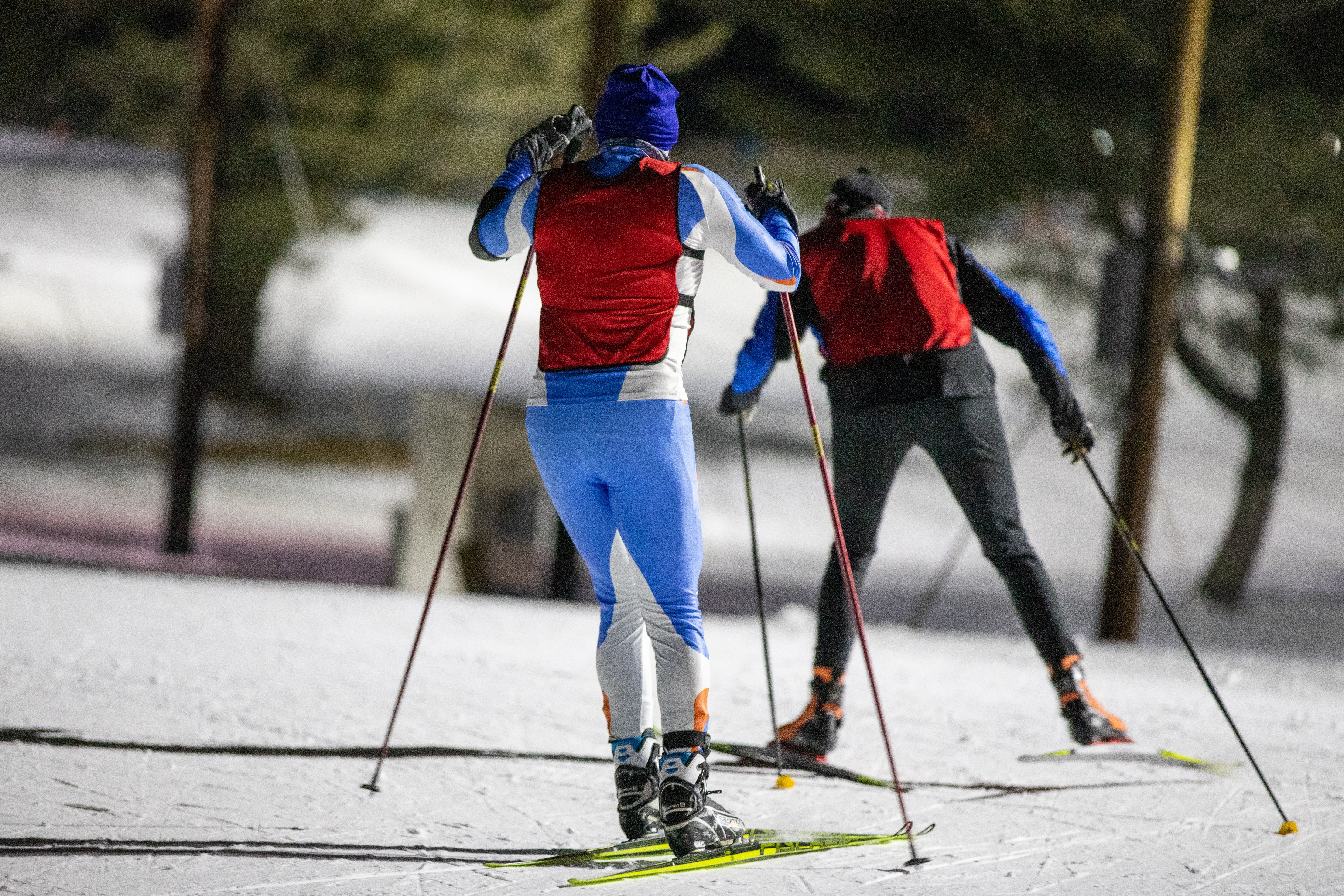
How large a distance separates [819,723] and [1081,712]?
0.75 metres

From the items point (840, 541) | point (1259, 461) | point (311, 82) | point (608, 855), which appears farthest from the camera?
point (311, 82)

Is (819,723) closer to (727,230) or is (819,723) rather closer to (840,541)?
(840,541)

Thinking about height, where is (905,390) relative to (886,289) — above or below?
below

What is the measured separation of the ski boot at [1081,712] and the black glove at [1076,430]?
0.61 meters

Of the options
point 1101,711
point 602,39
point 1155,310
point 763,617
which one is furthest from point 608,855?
point 602,39

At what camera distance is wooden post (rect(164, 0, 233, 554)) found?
31.7ft

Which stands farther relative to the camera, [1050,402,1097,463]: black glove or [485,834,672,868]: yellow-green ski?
[1050,402,1097,463]: black glove

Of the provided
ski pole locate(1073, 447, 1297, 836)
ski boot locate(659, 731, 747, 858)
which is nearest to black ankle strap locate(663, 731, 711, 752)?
ski boot locate(659, 731, 747, 858)

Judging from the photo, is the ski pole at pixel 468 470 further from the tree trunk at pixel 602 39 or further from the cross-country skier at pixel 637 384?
the tree trunk at pixel 602 39

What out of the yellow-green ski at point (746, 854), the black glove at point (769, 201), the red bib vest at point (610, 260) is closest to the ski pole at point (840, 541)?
the black glove at point (769, 201)

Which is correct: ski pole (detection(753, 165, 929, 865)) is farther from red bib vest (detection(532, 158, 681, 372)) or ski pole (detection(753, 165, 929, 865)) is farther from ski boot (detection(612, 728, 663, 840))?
ski boot (detection(612, 728, 663, 840))

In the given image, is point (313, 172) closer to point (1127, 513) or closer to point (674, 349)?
point (1127, 513)

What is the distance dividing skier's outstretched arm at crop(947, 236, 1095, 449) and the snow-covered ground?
→ 3.33ft

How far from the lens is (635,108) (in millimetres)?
2904
